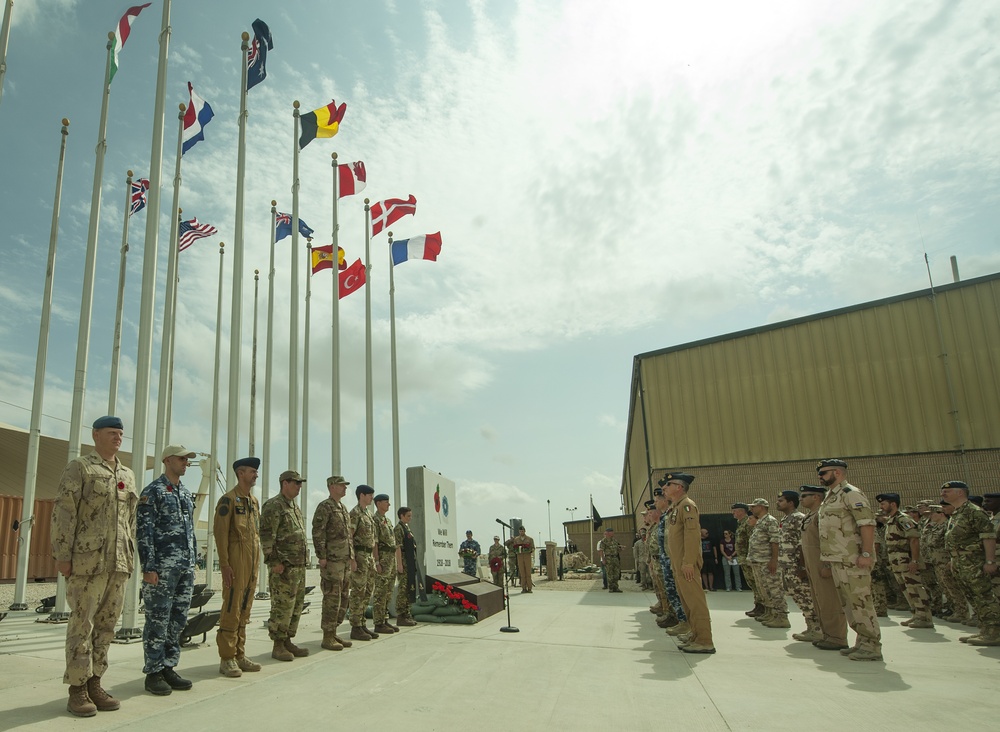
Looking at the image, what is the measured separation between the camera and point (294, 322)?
14312 millimetres

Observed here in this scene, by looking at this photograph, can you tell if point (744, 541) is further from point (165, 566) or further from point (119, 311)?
point (119, 311)

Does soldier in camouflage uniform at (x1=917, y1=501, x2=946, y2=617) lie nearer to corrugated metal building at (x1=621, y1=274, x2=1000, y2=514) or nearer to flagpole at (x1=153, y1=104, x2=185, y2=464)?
corrugated metal building at (x1=621, y1=274, x2=1000, y2=514)

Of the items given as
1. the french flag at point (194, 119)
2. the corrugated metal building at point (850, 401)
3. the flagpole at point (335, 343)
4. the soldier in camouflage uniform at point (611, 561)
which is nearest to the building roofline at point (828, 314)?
the corrugated metal building at point (850, 401)

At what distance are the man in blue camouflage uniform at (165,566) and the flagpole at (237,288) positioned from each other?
16.8 feet

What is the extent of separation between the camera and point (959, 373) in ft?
52.3

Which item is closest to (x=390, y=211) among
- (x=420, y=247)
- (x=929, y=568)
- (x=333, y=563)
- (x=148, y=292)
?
(x=420, y=247)

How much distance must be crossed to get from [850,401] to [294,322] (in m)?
14.6

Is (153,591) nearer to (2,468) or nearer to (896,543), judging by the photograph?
(896,543)

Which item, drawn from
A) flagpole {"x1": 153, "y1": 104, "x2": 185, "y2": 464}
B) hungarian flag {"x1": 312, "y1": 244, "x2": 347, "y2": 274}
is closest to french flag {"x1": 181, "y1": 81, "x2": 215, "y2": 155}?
flagpole {"x1": 153, "y1": 104, "x2": 185, "y2": 464}

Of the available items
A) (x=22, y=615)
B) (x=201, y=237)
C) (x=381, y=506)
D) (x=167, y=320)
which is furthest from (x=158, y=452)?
(x=201, y=237)

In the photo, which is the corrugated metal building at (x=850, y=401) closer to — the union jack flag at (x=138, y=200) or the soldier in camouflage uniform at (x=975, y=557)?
the soldier in camouflage uniform at (x=975, y=557)

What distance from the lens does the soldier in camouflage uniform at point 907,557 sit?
27.8ft

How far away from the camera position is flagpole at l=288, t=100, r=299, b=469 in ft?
43.3

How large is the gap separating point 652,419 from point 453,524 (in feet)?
30.8
